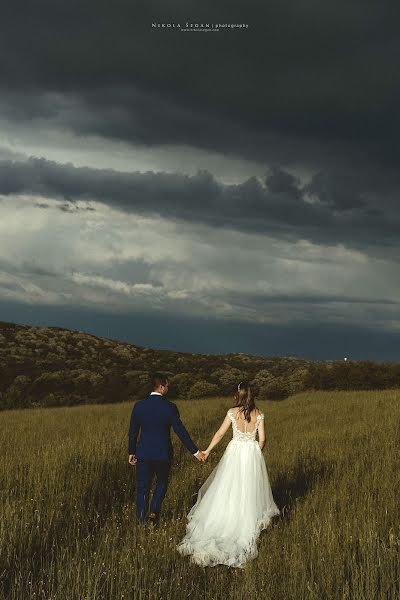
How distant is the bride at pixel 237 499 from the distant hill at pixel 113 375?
96.7 feet

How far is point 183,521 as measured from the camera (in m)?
8.54

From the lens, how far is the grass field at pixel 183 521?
18.1 feet

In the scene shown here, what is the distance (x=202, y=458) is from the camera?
8.27m

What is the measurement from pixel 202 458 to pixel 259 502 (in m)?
0.98

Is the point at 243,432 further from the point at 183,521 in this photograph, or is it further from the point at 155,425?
the point at 183,521

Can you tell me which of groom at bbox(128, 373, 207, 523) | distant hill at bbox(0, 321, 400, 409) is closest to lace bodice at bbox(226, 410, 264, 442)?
groom at bbox(128, 373, 207, 523)

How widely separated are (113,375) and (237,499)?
136 ft

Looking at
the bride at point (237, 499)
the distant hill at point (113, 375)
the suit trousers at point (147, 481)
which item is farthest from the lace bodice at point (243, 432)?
the distant hill at point (113, 375)

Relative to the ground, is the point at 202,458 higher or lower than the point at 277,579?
higher

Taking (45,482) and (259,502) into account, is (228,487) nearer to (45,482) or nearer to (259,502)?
(259,502)

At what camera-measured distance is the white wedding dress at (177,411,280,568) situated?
7164 mm

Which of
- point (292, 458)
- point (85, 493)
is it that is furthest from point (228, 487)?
point (292, 458)

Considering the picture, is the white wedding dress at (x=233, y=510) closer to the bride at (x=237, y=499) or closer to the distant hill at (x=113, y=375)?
the bride at (x=237, y=499)

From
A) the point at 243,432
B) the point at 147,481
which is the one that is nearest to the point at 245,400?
the point at 243,432
